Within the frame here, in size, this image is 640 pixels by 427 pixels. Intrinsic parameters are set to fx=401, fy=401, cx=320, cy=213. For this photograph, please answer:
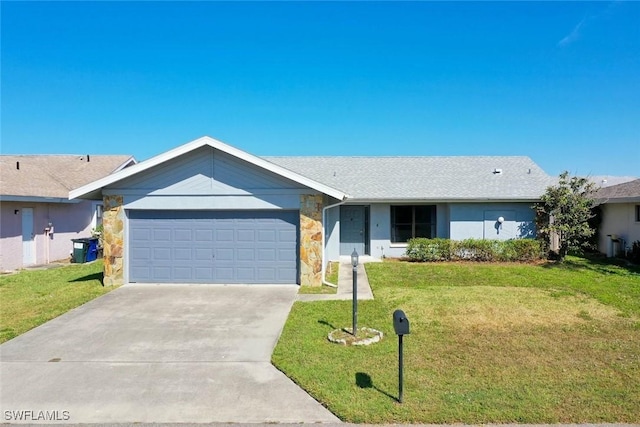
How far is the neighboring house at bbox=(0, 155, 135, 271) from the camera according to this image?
14586 millimetres

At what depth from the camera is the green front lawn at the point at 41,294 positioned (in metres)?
8.37

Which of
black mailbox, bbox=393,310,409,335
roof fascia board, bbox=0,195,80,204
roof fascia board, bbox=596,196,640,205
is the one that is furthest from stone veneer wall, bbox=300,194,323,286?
roof fascia board, bbox=596,196,640,205

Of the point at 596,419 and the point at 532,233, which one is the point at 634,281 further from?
the point at 596,419

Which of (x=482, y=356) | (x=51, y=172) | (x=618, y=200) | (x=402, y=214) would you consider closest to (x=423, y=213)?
(x=402, y=214)

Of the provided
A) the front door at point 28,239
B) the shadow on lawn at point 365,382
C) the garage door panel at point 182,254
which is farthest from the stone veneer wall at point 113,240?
the shadow on lawn at point 365,382

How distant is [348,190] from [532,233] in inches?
310

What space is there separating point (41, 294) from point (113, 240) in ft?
7.30

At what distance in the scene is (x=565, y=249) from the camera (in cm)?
1577

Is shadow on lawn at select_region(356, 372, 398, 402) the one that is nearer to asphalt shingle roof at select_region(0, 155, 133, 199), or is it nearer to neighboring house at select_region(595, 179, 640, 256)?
asphalt shingle roof at select_region(0, 155, 133, 199)

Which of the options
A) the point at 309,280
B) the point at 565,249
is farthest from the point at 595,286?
the point at 309,280

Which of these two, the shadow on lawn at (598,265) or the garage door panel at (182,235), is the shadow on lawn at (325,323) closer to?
the garage door panel at (182,235)

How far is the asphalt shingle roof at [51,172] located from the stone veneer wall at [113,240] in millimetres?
5165

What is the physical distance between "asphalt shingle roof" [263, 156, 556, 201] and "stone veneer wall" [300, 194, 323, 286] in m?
5.64

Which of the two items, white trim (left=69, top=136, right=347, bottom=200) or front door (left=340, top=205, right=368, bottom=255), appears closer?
white trim (left=69, top=136, right=347, bottom=200)
